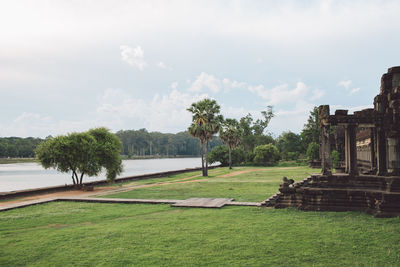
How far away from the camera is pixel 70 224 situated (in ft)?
40.8

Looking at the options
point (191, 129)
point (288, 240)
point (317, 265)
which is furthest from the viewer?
point (191, 129)

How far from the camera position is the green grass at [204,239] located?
25.4 ft

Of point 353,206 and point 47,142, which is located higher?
point 47,142

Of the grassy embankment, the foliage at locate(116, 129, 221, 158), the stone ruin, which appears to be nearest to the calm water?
the grassy embankment

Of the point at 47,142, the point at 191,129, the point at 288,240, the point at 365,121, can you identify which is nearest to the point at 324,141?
the point at 365,121

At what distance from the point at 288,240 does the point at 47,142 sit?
80.7 ft

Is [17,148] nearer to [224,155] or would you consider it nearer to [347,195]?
[224,155]

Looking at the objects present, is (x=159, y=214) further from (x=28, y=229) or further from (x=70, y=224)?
(x=28, y=229)

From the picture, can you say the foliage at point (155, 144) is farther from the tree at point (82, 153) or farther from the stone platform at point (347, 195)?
the stone platform at point (347, 195)

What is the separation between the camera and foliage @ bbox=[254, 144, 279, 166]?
6725cm

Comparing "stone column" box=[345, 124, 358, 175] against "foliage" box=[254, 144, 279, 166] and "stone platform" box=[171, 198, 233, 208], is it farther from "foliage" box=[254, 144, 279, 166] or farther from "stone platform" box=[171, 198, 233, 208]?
"foliage" box=[254, 144, 279, 166]

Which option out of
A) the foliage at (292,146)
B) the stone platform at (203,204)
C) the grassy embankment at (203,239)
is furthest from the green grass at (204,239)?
the foliage at (292,146)

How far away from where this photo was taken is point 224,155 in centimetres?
6981

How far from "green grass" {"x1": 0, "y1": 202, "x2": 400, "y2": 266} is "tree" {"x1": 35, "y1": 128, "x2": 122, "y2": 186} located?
14.2m
